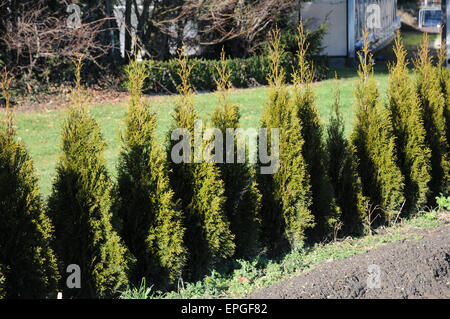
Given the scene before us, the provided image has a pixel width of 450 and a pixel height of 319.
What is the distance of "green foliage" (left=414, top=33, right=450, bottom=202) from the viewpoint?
7.44 meters

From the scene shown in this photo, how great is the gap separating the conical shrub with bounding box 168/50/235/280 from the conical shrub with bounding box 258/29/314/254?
78 centimetres

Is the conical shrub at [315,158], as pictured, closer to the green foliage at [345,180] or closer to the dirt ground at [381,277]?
the green foliage at [345,180]

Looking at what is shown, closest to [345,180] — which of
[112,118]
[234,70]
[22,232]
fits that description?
[22,232]

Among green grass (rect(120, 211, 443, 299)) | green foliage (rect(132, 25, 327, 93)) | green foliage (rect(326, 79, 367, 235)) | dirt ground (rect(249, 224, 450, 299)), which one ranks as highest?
green foliage (rect(132, 25, 327, 93))

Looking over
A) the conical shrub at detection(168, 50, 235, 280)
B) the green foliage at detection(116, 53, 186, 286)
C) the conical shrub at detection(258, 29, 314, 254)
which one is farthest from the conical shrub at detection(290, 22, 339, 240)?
the green foliage at detection(116, 53, 186, 286)

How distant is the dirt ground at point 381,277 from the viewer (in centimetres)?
437

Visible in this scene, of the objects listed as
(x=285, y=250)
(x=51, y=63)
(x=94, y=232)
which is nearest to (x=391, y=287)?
(x=285, y=250)

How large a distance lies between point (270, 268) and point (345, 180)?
174cm

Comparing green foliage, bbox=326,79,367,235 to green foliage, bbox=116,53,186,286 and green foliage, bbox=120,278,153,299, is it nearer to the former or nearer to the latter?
green foliage, bbox=116,53,186,286

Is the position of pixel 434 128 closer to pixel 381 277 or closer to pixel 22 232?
pixel 381 277

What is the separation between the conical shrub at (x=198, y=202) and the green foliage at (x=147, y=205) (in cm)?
25

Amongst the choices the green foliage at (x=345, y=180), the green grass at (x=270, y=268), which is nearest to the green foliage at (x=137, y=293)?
the green grass at (x=270, y=268)

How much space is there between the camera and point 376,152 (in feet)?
21.5

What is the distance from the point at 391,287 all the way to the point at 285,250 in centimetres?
Answer: 168
